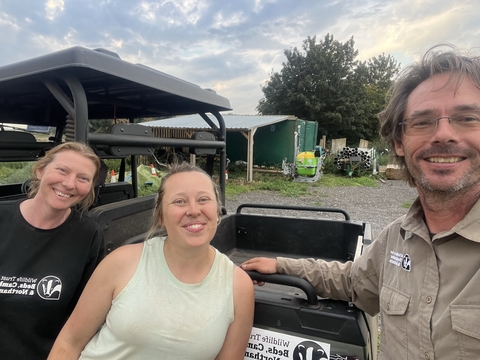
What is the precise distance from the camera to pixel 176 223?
139 cm

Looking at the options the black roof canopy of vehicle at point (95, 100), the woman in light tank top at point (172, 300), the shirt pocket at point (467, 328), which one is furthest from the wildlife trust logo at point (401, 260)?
the black roof canopy of vehicle at point (95, 100)

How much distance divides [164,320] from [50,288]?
27.2 inches

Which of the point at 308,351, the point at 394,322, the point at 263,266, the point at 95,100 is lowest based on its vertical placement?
the point at 308,351

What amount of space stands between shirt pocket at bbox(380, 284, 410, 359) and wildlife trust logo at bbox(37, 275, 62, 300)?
1.47 metres

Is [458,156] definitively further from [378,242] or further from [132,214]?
[132,214]

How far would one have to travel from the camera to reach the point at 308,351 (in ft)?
4.24

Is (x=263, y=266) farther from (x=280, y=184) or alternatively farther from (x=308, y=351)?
(x=280, y=184)

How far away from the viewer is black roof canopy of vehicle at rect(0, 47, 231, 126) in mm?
1511

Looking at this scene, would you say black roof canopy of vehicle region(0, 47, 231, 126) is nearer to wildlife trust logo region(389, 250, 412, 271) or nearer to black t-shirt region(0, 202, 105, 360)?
black t-shirt region(0, 202, 105, 360)

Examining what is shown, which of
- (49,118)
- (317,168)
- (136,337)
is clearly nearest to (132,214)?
(136,337)

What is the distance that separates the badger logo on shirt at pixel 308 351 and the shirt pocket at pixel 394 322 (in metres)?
0.29

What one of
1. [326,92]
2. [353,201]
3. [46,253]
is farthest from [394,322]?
[326,92]

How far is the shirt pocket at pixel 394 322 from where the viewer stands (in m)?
1.28

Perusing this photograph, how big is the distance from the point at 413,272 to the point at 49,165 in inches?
68.6
